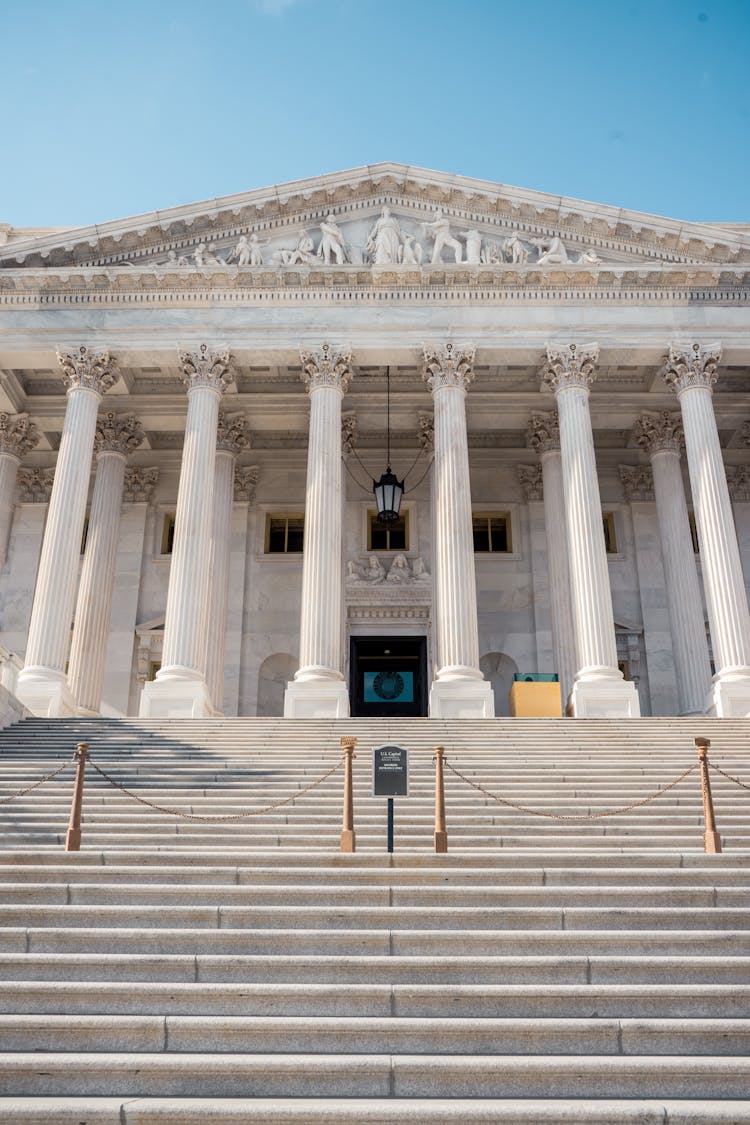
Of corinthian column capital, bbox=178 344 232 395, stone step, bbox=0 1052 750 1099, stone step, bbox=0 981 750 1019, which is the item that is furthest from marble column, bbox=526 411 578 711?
stone step, bbox=0 1052 750 1099

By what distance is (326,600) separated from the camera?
970 inches

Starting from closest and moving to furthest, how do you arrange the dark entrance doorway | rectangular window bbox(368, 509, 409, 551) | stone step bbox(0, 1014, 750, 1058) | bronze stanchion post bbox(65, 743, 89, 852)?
stone step bbox(0, 1014, 750, 1058) → bronze stanchion post bbox(65, 743, 89, 852) → the dark entrance doorway → rectangular window bbox(368, 509, 409, 551)

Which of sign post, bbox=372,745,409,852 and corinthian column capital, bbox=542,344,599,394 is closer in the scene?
sign post, bbox=372,745,409,852

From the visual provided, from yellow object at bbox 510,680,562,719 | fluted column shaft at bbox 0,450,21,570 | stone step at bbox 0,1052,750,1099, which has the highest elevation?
fluted column shaft at bbox 0,450,21,570

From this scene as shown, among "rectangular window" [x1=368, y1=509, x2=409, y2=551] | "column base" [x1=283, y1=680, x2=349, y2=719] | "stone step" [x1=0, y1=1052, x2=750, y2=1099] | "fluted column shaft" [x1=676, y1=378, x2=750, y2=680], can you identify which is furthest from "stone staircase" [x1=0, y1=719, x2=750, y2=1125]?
"rectangular window" [x1=368, y1=509, x2=409, y2=551]

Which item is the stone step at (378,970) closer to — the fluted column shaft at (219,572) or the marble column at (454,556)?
the marble column at (454,556)

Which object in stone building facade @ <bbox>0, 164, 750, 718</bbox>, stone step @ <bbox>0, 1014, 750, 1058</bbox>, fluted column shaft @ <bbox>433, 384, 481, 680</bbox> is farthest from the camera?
stone building facade @ <bbox>0, 164, 750, 718</bbox>

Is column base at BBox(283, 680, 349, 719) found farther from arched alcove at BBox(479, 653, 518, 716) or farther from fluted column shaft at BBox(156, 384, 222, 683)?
arched alcove at BBox(479, 653, 518, 716)

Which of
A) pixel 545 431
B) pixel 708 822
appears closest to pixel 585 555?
pixel 545 431

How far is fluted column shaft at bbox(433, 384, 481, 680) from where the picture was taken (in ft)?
79.7

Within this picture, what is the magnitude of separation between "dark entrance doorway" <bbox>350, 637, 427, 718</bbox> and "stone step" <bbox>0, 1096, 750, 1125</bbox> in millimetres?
25603

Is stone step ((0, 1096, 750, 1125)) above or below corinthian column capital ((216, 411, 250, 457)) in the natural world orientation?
below

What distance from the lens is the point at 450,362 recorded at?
2752 centimetres

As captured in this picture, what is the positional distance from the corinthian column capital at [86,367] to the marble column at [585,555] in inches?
492
